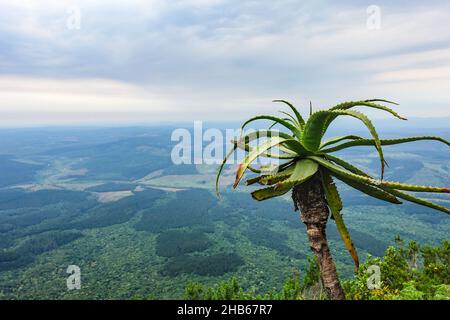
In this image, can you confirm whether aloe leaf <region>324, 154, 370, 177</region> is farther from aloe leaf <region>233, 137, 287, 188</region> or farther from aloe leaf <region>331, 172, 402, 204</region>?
aloe leaf <region>233, 137, 287, 188</region>

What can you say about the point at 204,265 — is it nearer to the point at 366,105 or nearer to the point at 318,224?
the point at 318,224

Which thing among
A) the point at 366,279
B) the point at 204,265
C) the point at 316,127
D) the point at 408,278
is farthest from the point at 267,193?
the point at 204,265

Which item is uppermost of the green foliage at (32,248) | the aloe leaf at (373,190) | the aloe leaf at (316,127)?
the aloe leaf at (316,127)

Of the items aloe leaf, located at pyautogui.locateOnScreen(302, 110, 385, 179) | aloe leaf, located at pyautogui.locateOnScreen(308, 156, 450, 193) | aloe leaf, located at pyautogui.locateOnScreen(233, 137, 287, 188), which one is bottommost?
aloe leaf, located at pyautogui.locateOnScreen(308, 156, 450, 193)

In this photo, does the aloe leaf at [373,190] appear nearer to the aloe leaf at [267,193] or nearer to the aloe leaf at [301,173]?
the aloe leaf at [301,173]

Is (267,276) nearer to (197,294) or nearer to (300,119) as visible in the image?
(197,294)

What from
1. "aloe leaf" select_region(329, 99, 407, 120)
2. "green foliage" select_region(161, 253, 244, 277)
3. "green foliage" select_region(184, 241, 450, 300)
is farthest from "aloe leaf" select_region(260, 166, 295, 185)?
"green foliage" select_region(161, 253, 244, 277)

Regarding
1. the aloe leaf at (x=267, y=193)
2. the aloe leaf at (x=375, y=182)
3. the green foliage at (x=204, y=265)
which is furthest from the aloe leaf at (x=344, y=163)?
the green foliage at (x=204, y=265)

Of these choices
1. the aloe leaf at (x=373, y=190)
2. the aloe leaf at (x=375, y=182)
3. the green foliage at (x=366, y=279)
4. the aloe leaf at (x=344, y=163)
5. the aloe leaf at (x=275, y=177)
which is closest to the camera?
the aloe leaf at (x=375, y=182)
